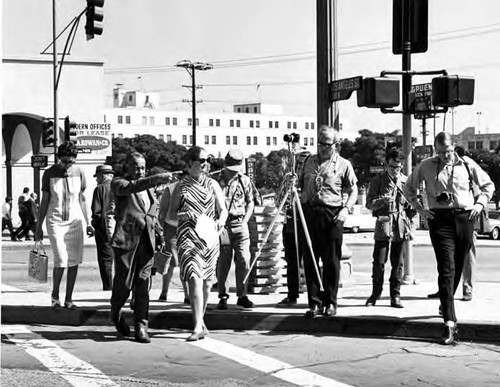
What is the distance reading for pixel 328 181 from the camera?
29.7 feet

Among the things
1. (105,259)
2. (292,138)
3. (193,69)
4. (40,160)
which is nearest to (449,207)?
(292,138)

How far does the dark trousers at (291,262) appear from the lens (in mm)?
10188

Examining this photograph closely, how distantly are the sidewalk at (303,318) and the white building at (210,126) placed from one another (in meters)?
138

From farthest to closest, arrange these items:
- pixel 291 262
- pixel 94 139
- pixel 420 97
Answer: pixel 94 139 → pixel 420 97 → pixel 291 262

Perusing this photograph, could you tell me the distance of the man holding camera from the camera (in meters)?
8.43

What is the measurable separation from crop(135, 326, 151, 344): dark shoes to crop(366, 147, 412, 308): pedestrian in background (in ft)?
8.94

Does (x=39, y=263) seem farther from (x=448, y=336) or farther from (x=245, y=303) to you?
(x=448, y=336)

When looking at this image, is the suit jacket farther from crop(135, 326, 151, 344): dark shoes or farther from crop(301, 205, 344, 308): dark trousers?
crop(301, 205, 344, 308): dark trousers

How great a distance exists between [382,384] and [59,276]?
4234mm

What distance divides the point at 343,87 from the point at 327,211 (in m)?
2.48

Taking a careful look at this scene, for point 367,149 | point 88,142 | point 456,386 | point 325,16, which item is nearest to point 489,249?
point 325,16

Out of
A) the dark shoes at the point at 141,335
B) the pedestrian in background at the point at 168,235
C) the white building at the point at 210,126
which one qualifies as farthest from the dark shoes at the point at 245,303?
the white building at the point at 210,126

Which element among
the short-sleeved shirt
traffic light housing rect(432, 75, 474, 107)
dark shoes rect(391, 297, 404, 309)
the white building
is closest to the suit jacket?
the short-sleeved shirt

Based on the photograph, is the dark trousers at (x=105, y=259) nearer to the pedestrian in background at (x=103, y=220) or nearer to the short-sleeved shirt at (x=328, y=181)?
the pedestrian in background at (x=103, y=220)
